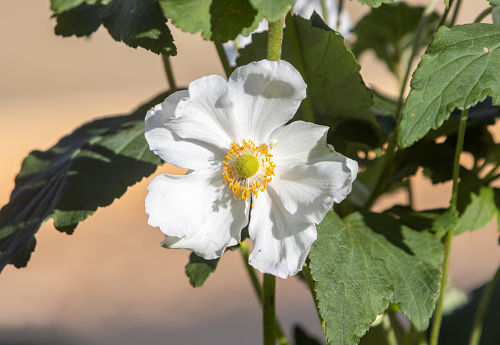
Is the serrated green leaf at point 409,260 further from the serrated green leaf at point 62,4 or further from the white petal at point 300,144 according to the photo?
the serrated green leaf at point 62,4

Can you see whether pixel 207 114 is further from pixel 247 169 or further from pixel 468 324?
pixel 468 324

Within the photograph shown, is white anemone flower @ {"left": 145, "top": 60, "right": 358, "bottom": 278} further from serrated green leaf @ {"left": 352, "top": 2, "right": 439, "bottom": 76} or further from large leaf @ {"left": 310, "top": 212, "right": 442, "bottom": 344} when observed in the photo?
serrated green leaf @ {"left": 352, "top": 2, "right": 439, "bottom": 76}

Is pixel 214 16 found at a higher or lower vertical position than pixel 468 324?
higher

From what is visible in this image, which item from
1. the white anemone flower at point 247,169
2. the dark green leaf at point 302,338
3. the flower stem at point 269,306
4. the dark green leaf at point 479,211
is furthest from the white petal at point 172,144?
the dark green leaf at point 302,338

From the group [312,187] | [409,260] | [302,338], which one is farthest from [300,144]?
[302,338]

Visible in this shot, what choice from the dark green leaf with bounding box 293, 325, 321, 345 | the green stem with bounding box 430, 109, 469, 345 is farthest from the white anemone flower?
the dark green leaf with bounding box 293, 325, 321, 345

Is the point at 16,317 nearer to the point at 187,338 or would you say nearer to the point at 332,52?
the point at 187,338

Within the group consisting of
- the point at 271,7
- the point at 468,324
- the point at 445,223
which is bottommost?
the point at 468,324
